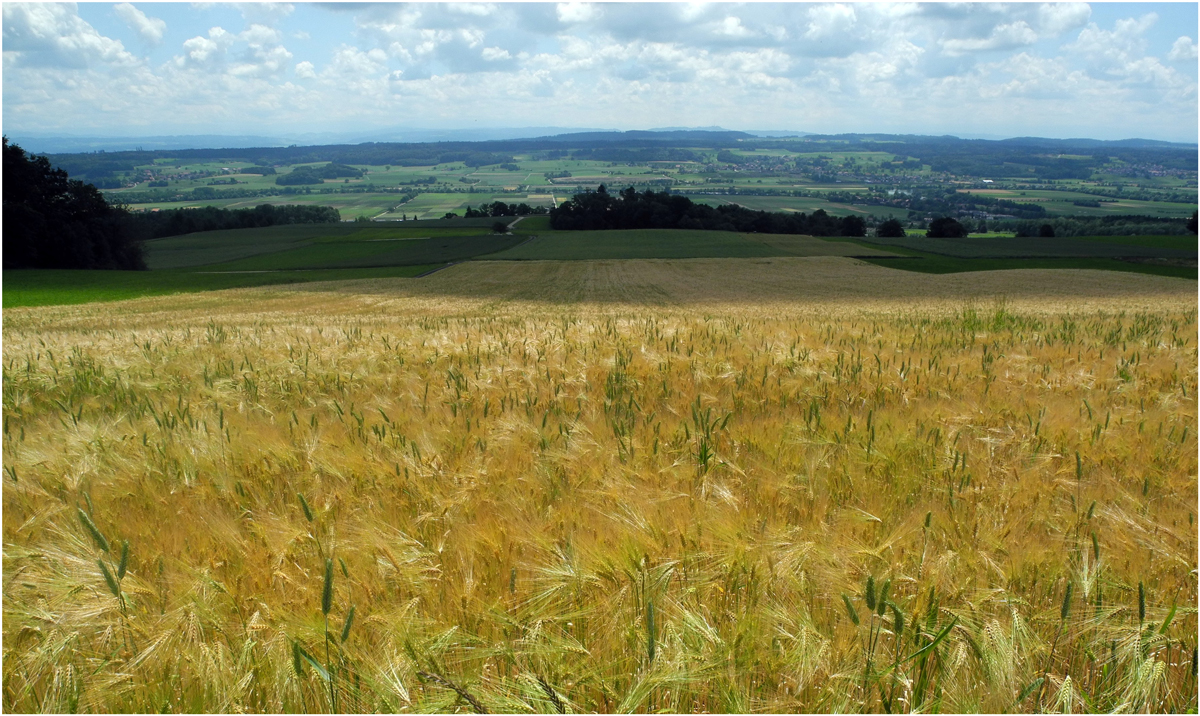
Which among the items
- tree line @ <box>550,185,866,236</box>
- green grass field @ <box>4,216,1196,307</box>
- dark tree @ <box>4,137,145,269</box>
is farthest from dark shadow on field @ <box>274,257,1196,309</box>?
tree line @ <box>550,185,866,236</box>

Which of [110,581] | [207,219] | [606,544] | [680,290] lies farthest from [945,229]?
[207,219]

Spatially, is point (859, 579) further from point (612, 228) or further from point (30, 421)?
point (612, 228)

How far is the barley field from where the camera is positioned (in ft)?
5.78

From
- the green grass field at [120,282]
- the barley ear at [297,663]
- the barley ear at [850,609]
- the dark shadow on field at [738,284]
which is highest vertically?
the barley ear at [850,609]

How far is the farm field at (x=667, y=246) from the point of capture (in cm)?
7962

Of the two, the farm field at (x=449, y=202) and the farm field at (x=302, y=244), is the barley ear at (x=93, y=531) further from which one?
the farm field at (x=449, y=202)

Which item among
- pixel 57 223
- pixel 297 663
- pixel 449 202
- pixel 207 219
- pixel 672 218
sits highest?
pixel 449 202

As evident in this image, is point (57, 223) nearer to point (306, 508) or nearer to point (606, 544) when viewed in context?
point (306, 508)

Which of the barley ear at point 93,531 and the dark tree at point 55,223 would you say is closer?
the barley ear at point 93,531

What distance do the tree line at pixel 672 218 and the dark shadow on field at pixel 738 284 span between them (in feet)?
151

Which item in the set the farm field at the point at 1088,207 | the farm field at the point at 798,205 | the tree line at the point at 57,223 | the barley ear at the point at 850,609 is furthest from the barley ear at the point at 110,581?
the farm field at the point at 1088,207

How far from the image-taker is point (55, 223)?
189ft

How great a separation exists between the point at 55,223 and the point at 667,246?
222 feet

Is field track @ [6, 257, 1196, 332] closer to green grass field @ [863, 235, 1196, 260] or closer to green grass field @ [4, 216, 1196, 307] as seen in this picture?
green grass field @ [4, 216, 1196, 307]
